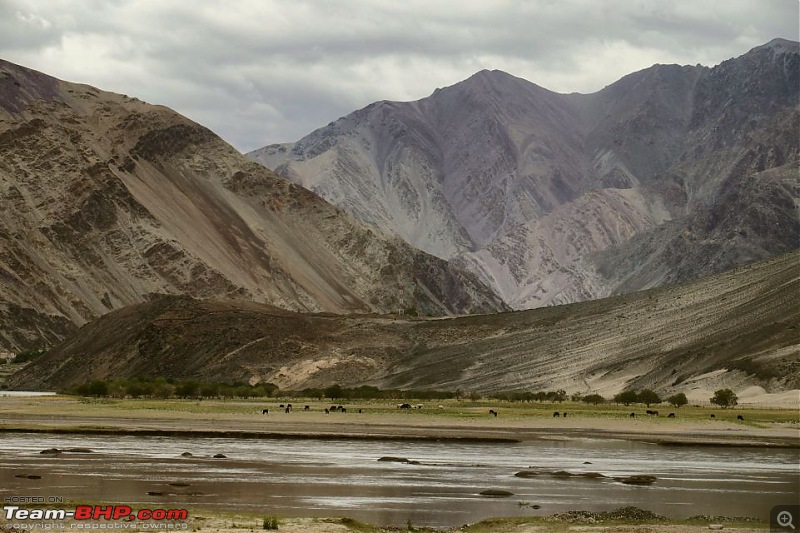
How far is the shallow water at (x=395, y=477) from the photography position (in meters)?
39.5

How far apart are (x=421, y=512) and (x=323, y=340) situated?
396 feet

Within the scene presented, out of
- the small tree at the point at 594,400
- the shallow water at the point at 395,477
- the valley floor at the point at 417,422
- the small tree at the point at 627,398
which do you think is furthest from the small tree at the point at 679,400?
the shallow water at the point at 395,477

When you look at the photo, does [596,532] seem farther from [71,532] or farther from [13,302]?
[13,302]

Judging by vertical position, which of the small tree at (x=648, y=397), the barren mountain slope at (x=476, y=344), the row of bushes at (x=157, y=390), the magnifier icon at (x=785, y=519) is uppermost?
the barren mountain slope at (x=476, y=344)

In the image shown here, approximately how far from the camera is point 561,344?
14650cm

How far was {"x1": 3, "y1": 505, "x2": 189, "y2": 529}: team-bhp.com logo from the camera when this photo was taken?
32.0 m

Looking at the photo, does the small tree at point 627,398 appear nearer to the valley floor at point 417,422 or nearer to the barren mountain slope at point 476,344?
the barren mountain slope at point 476,344

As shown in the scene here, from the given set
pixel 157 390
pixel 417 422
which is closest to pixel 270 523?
pixel 417 422

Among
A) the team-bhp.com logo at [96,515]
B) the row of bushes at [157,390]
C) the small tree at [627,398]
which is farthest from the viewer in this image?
the row of bushes at [157,390]

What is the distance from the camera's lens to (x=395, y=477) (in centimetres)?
4838

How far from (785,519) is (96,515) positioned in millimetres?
19959

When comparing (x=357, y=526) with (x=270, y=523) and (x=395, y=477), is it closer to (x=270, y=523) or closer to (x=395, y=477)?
(x=270, y=523)

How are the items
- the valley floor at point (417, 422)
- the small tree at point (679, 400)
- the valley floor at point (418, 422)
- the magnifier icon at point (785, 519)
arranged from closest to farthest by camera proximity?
the magnifier icon at point (785, 519)
the valley floor at point (417, 422)
the valley floor at point (418, 422)
the small tree at point (679, 400)

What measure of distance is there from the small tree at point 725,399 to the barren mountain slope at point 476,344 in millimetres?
12078
